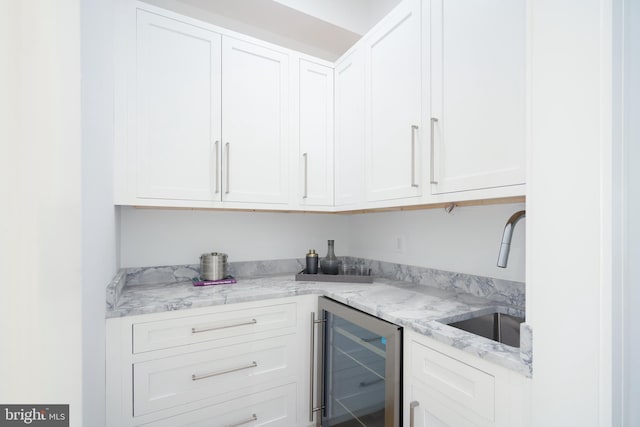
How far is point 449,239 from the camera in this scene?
1696 millimetres

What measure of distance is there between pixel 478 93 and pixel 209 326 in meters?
1.52

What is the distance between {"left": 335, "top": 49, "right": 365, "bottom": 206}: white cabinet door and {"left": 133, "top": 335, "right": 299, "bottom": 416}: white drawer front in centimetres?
92

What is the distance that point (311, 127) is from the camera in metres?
1.95

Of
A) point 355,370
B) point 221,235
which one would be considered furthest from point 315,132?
point 355,370

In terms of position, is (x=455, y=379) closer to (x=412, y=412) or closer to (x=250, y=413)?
(x=412, y=412)

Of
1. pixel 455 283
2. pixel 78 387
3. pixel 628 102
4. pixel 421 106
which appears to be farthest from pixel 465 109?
pixel 78 387

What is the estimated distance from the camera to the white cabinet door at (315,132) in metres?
1.92

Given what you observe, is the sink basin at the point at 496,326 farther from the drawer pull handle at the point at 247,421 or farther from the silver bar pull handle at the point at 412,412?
the drawer pull handle at the point at 247,421

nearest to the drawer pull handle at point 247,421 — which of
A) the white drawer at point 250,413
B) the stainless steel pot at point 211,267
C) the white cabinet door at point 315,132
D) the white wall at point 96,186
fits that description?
the white drawer at point 250,413

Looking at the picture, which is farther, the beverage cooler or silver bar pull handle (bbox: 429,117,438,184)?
silver bar pull handle (bbox: 429,117,438,184)

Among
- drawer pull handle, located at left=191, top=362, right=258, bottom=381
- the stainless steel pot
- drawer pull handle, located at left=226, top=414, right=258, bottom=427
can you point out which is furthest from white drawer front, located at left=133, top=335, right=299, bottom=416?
the stainless steel pot

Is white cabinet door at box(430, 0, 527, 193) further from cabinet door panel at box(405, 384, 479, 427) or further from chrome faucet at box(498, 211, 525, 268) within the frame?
cabinet door panel at box(405, 384, 479, 427)

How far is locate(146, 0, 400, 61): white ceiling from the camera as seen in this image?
75.4 inches

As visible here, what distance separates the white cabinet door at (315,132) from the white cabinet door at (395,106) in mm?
350
